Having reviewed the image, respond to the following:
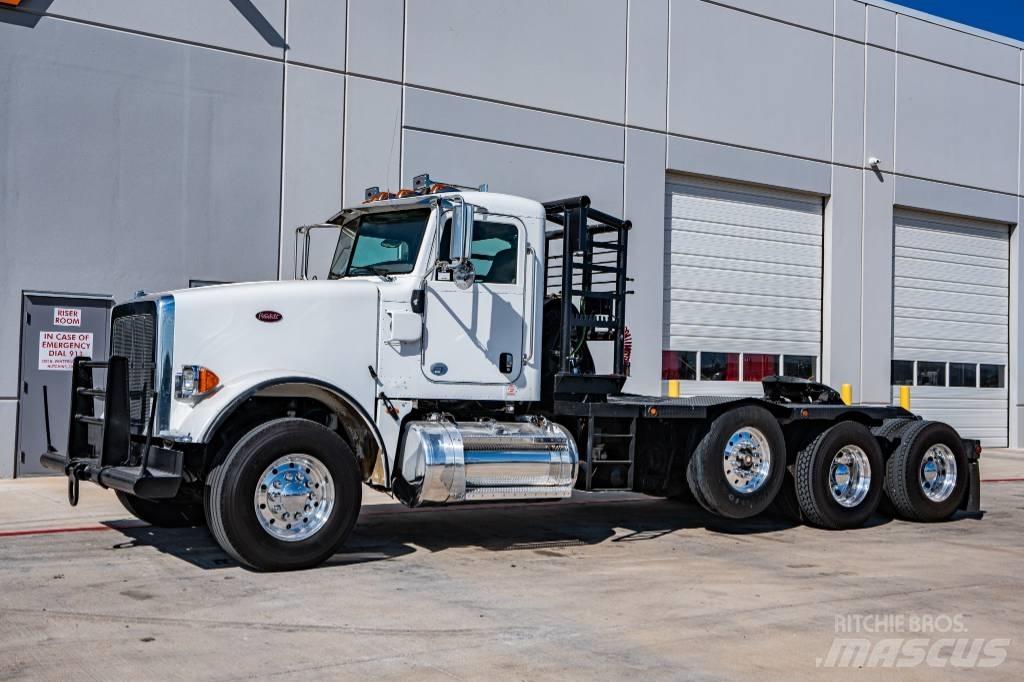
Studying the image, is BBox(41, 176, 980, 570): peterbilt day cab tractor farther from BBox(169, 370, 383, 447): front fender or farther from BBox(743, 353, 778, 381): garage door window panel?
BBox(743, 353, 778, 381): garage door window panel

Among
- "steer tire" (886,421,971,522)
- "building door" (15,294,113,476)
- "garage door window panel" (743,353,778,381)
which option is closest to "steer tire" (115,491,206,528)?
"building door" (15,294,113,476)

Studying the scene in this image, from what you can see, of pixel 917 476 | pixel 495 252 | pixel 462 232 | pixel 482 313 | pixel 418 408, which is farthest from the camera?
pixel 917 476

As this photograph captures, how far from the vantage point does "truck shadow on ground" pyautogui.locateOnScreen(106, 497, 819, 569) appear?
30.7ft

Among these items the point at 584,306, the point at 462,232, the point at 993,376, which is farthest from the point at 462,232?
the point at 993,376

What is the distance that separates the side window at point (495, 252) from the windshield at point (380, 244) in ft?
1.71

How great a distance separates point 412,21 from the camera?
55.7 ft

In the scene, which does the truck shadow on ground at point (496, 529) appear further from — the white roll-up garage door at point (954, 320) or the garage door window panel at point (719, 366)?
the white roll-up garage door at point (954, 320)

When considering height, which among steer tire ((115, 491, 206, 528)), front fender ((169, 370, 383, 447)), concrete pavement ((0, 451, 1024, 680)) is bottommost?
concrete pavement ((0, 451, 1024, 680))

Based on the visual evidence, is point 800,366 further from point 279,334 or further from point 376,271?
point 279,334

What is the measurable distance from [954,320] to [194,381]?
20015mm

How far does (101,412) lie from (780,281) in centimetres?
1492

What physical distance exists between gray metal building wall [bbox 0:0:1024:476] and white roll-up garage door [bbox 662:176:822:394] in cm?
41

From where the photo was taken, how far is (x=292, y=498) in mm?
8258

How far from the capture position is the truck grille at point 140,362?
28.0 ft
